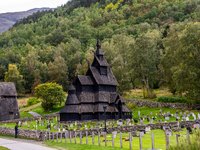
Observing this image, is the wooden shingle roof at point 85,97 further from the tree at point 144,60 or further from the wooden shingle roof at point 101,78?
the tree at point 144,60

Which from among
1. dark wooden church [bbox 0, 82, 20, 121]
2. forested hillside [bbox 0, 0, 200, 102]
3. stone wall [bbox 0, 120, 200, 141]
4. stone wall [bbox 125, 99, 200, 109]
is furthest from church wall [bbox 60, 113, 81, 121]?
forested hillside [bbox 0, 0, 200, 102]

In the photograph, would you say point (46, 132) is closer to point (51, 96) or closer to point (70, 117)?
point (70, 117)

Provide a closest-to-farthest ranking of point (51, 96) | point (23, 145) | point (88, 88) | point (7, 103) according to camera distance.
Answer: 1. point (23, 145)
2. point (88, 88)
3. point (7, 103)
4. point (51, 96)

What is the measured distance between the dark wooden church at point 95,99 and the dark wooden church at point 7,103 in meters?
17.6

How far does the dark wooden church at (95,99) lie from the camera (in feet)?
152

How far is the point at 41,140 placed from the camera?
86.5 ft

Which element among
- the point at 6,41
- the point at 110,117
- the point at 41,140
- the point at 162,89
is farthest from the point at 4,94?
the point at 6,41

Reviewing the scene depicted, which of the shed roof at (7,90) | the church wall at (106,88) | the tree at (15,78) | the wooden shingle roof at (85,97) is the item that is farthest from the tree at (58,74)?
the wooden shingle roof at (85,97)

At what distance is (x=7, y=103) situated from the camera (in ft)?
189

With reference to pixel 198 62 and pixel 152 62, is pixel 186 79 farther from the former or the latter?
pixel 152 62

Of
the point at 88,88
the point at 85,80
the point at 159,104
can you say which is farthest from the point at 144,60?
the point at 88,88

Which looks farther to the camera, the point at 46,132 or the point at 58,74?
the point at 58,74

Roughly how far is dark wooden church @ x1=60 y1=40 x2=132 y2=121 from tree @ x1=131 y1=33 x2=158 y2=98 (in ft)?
50.2

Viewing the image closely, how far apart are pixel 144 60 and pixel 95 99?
22738mm
